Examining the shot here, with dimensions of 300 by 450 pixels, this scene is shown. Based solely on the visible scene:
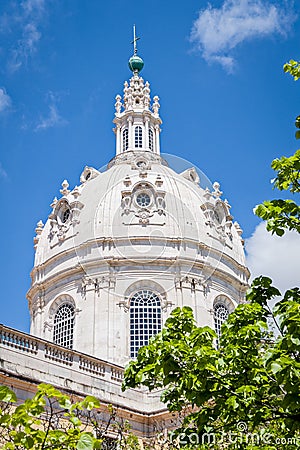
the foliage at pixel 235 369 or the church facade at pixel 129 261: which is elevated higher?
the church facade at pixel 129 261

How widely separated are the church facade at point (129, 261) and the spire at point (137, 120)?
4946mm

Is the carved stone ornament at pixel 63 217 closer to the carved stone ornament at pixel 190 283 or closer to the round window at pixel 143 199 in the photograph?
the round window at pixel 143 199

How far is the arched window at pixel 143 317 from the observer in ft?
111

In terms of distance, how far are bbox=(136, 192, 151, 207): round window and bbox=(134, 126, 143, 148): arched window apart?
8954 millimetres

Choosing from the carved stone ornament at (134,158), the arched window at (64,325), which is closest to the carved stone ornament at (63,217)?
the arched window at (64,325)

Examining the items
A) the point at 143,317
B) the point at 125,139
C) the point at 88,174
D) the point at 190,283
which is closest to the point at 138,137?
the point at 125,139

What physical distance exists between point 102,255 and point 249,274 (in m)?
10.4

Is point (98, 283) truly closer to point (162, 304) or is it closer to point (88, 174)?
point (162, 304)

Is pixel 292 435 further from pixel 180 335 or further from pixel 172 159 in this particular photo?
pixel 172 159

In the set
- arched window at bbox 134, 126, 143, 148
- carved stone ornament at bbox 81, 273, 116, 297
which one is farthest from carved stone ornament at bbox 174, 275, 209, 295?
arched window at bbox 134, 126, 143, 148

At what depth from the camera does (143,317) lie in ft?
113

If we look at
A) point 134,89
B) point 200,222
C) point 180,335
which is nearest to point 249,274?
point 200,222

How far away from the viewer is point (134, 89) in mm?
48562

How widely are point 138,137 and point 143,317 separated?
16.1m
